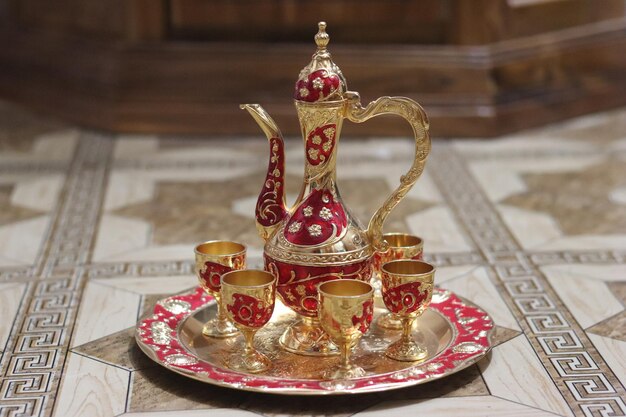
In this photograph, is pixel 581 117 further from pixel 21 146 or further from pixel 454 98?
pixel 21 146

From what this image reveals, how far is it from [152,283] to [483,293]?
23.0 inches

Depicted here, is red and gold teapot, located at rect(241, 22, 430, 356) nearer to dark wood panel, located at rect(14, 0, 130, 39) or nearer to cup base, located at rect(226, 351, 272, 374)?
cup base, located at rect(226, 351, 272, 374)

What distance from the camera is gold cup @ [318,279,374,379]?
3.79 ft

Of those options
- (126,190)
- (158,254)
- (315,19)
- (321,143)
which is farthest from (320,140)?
(315,19)

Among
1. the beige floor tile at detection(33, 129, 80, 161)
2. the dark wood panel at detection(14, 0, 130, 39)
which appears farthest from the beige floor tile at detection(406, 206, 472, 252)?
the dark wood panel at detection(14, 0, 130, 39)

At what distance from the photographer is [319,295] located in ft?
3.88

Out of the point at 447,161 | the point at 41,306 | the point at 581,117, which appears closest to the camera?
the point at 41,306

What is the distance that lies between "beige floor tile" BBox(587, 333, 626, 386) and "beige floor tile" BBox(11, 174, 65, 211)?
1349 mm

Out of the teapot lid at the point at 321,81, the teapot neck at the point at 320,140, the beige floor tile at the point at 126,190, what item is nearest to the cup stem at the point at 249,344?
the teapot neck at the point at 320,140

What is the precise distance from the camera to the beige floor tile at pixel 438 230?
2.00 m

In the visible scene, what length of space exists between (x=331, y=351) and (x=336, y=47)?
73.4 inches

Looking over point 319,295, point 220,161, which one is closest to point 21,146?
point 220,161

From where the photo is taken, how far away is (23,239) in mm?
2053

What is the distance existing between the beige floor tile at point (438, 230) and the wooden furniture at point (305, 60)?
30.5 inches
